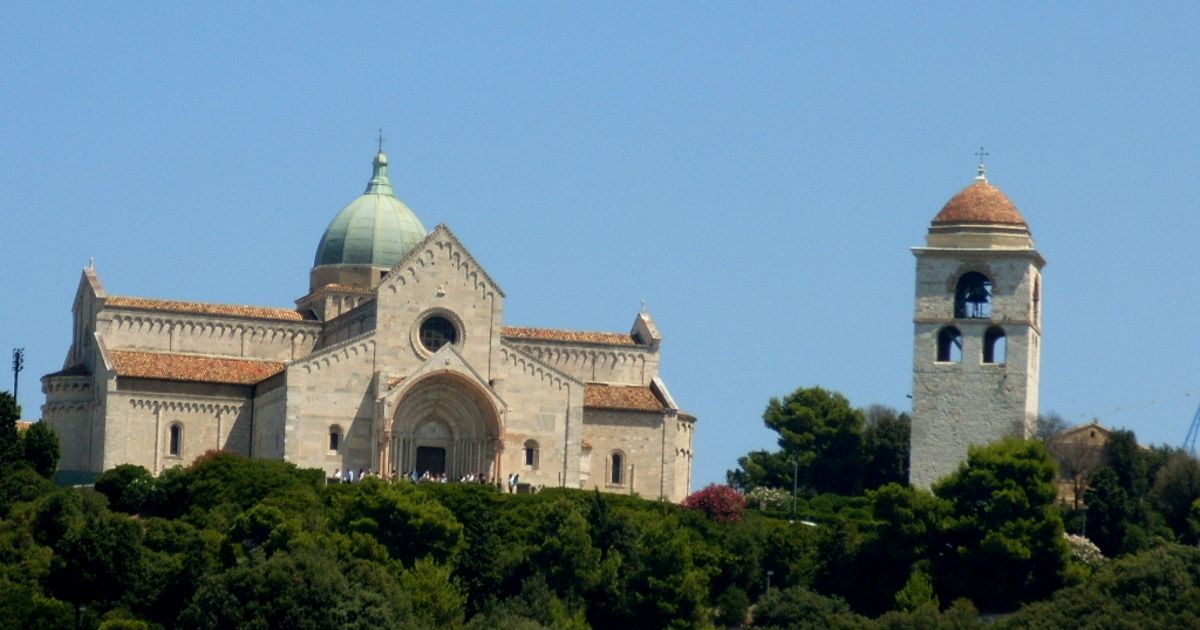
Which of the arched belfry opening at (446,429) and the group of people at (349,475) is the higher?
the arched belfry opening at (446,429)

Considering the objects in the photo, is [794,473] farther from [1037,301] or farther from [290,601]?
[290,601]

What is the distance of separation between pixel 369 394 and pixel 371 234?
34.5 ft

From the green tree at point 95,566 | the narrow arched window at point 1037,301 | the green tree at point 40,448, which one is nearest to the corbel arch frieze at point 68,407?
the green tree at point 40,448

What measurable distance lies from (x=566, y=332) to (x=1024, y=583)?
21.5 m

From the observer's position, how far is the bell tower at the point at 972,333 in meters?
126

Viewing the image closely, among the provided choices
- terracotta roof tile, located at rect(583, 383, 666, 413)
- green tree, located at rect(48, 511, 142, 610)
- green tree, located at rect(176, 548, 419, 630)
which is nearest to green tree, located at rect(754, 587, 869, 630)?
terracotta roof tile, located at rect(583, 383, 666, 413)

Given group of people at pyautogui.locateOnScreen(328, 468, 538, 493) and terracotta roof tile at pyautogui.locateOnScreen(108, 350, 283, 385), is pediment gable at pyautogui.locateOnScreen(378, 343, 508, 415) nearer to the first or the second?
group of people at pyautogui.locateOnScreen(328, 468, 538, 493)

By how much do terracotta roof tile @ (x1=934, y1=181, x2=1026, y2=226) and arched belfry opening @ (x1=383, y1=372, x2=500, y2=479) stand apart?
51.4 ft

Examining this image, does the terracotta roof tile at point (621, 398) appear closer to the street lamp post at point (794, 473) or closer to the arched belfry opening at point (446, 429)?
the arched belfry opening at point (446, 429)

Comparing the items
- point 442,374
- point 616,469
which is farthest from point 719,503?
point 442,374

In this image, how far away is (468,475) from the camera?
12519cm

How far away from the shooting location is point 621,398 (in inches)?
5113

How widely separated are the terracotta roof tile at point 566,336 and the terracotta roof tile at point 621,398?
1.84 meters

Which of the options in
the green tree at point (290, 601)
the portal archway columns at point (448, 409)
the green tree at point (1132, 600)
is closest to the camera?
the green tree at point (290, 601)
